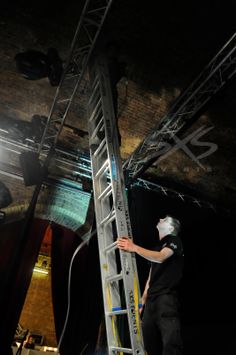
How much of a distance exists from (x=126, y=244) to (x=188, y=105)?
276cm

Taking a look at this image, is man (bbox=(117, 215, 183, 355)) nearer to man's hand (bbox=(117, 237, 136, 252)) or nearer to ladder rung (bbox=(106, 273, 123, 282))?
man's hand (bbox=(117, 237, 136, 252))

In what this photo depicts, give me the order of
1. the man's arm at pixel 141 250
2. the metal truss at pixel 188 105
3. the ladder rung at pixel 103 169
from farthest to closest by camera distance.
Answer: the metal truss at pixel 188 105 < the ladder rung at pixel 103 169 < the man's arm at pixel 141 250

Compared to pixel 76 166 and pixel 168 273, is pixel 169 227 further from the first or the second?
pixel 76 166

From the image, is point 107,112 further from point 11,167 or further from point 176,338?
point 11,167

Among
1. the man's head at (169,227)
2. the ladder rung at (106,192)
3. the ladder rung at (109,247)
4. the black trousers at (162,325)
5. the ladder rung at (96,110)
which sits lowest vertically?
the black trousers at (162,325)

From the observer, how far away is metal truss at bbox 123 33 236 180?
11.9 ft

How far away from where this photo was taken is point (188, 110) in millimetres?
4281

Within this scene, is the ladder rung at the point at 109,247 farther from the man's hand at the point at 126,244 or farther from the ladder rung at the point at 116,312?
the ladder rung at the point at 116,312

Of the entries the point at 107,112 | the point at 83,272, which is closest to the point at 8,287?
the point at 83,272

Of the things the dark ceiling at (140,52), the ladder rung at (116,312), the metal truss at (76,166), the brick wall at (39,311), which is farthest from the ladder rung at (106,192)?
the brick wall at (39,311)

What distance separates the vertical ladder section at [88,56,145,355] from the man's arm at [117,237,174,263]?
0.05 meters

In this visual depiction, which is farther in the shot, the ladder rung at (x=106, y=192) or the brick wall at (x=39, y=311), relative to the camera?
the brick wall at (x=39, y=311)

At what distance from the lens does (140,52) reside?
15.5 ft

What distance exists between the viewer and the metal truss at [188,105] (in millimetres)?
3629
